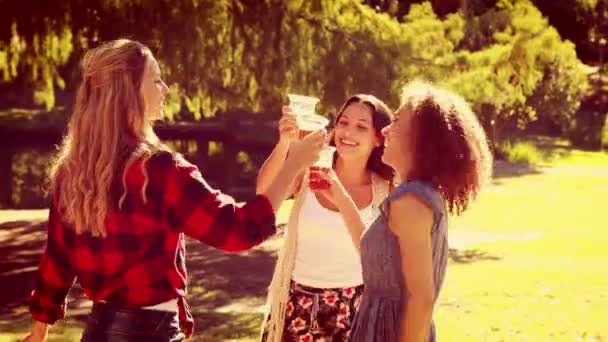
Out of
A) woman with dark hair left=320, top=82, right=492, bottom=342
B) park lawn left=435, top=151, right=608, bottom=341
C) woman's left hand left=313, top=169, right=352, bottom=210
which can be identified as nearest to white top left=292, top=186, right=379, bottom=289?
woman's left hand left=313, top=169, right=352, bottom=210

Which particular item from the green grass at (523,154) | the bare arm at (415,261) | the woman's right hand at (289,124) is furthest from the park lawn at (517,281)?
the green grass at (523,154)

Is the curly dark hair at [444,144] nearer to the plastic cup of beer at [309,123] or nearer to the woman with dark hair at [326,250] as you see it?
the plastic cup of beer at [309,123]

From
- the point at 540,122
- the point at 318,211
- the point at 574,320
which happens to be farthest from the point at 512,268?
the point at 540,122

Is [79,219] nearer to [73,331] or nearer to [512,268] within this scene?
[73,331]

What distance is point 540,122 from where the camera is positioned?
112 feet

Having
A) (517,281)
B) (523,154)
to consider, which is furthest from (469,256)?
(523,154)

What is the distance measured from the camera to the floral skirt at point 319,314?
12.8 feet

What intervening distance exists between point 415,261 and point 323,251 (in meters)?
1.31

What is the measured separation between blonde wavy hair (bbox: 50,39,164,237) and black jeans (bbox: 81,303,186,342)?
243mm

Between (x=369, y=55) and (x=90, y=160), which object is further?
(x=369, y=55)

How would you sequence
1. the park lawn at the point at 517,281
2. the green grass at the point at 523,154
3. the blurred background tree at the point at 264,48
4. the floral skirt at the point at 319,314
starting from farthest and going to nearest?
the green grass at the point at 523,154 < the blurred background tree at the point at 264,48 < the park lawn at the point at 517,281 < the floral skirt at the point at 319,314

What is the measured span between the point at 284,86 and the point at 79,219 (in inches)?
285

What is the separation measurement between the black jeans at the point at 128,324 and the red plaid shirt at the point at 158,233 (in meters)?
0.03

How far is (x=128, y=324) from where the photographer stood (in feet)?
8.27
